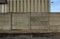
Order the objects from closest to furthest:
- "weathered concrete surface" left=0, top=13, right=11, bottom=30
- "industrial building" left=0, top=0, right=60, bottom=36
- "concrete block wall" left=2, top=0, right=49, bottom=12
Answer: "industrial building" left=0, top=0, right=60, bottom=36, "weathered concrete surface" left=0, top=13, right=11, bottom=30, "concrete block wall" left=2, top=0, right=49, bottom=12

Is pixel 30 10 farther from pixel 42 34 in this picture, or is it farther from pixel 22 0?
pixel 42 34

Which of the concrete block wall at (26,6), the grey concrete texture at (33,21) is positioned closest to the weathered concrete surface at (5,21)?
the grey concrete texture at (33,21)

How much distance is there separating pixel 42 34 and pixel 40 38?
63cm

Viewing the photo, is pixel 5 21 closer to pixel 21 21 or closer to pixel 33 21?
pixel 21 21

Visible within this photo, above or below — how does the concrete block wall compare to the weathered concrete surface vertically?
above

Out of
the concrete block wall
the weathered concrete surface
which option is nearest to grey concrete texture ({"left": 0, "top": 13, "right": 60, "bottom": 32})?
the weathered concrete surface

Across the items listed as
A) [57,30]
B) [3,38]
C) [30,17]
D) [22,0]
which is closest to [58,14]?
[57,30]

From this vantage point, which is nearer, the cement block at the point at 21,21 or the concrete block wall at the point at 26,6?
the cement block at the point at 21,21

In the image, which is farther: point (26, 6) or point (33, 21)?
point (26, 6)

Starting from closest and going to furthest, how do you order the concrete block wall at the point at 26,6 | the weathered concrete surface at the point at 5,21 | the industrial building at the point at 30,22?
the industrial building at the point at 30,22 → the weathered concrete surface at the point at 5,21 → the concrete block wall at the point at 26,6

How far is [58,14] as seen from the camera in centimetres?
1741

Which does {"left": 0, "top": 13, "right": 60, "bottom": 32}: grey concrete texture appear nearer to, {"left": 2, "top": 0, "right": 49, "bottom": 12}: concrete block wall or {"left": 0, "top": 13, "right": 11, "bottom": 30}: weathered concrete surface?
{"left": 0, "top": 13, "right": 11, "bottom": 30}: weathered concrete surface

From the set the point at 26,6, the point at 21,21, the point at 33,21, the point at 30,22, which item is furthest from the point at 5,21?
the point at 26,6

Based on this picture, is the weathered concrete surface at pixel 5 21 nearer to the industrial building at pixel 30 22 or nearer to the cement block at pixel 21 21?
the industrial building at pixel 30 22
